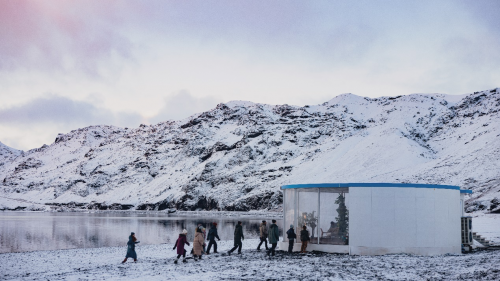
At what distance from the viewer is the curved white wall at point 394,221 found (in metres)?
28.7

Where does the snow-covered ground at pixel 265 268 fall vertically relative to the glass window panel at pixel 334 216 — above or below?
below

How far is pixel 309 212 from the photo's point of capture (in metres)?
31.0

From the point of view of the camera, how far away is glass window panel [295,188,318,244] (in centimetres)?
3072

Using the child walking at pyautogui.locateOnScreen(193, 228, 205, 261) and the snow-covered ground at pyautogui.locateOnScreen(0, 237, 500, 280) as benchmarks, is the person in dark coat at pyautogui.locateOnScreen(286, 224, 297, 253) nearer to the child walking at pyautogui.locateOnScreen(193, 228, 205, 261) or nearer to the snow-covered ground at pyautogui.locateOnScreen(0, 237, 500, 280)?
the snow-covered ground at pyautogui.locateOnScreen(0, 237, 500, 280)

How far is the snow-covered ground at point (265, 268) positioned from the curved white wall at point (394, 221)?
153cm

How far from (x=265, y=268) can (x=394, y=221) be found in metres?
10.1

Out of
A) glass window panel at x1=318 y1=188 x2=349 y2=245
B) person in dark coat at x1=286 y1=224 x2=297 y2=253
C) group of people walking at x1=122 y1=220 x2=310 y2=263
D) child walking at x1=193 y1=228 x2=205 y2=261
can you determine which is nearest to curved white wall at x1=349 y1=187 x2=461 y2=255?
glass window panel at x1=318 y1=188 x2=349 y2=245

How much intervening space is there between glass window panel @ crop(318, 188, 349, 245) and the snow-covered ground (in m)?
1.61

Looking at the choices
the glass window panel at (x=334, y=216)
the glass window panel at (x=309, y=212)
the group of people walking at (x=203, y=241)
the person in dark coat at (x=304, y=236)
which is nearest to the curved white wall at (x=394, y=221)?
→ the glass window panel at (x=334, y=216)

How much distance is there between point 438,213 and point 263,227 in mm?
11012

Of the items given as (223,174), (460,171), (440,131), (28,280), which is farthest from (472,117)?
(28,280)

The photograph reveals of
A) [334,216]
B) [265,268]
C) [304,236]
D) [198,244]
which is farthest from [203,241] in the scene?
[334,216]

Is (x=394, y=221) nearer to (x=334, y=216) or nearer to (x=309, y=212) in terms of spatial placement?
(x=334, y=216)

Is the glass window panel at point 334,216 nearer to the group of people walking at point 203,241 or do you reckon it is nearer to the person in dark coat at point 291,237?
the group of people walking at point 203,241
